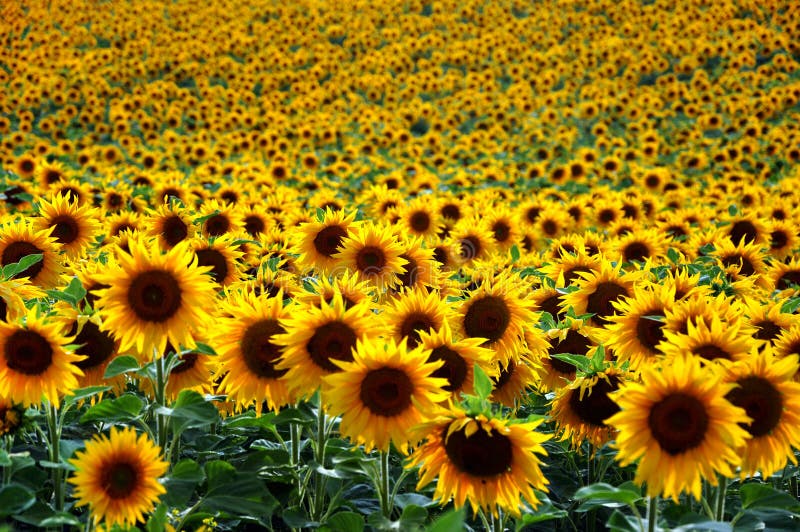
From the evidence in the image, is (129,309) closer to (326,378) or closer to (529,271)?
(326,378)

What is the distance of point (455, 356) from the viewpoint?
3188 millimetres

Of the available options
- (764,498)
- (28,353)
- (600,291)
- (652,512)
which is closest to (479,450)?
(652,512)

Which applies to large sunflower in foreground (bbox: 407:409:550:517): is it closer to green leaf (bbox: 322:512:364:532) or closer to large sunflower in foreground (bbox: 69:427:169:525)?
green leaf (bbox: 322:512:364:532)

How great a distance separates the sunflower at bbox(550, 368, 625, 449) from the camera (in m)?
3.48

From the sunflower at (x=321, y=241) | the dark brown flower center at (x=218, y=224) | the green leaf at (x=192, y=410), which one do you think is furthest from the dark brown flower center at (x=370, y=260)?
the dark brown flower center at (x=218, y=224)

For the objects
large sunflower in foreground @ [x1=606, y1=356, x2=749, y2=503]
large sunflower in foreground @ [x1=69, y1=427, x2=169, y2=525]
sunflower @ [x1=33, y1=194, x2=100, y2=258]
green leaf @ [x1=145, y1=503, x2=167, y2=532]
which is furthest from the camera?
sunflower @ [x1=33, y1=194, x2=100, y2=258]

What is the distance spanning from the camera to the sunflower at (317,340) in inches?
116

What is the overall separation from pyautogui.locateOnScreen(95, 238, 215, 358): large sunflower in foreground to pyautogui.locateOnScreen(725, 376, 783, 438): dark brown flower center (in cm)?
218

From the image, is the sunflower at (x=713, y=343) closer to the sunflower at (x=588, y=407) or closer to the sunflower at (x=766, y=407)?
the sunflower at (x=766, y=407)

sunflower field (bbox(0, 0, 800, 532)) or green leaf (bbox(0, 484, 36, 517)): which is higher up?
sunflower field (bbox(0, 0, 800, 532))

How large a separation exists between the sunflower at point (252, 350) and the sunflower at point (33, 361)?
2.04ft

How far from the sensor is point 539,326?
439 cm

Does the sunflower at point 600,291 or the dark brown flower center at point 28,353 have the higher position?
the sunflower at point 600,291

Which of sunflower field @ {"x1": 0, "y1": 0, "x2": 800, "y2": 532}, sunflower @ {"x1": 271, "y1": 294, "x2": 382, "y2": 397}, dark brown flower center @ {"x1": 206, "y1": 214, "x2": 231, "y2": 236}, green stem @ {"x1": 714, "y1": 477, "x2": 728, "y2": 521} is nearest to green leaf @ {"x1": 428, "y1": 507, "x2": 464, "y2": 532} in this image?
sunflower field @ {"x1": 0, "y1": 0, "x2": 800, "y2": 532}
